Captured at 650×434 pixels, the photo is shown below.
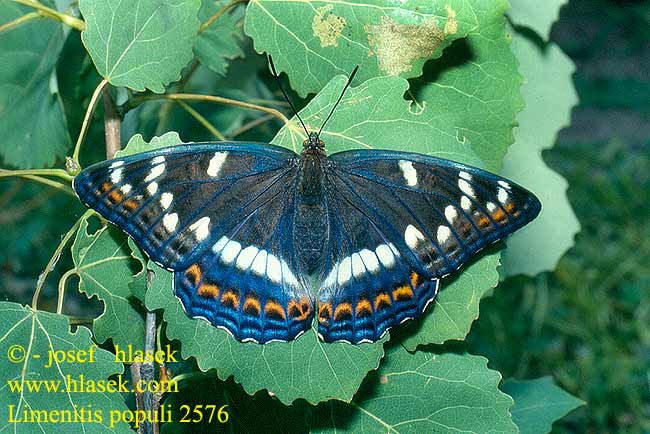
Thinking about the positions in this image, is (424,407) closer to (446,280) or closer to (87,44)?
(446,280)

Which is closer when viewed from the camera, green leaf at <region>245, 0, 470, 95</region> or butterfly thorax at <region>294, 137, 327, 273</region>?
green leaf at <region>245, 0, 470, 95</region>

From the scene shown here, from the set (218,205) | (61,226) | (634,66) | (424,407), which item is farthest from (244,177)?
(634,66)

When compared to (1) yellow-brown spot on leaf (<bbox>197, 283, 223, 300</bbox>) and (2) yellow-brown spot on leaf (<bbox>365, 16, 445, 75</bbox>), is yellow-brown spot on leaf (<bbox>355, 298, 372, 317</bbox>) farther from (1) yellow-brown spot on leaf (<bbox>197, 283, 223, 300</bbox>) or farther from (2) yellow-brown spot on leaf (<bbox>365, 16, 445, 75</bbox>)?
(2) yellow-brown spot on leaf (<bbox>365, 16, 445, 75</bbox>)

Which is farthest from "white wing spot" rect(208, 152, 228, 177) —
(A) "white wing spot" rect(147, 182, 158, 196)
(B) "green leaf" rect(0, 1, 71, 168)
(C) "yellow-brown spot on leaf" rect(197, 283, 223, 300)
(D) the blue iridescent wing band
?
(B) "green leaf" rect(0, 1, 71, 168)

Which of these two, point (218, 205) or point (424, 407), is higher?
point (218, 205)

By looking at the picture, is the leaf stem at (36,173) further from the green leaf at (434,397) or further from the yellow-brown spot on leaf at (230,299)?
the green leaf at (434,397)
